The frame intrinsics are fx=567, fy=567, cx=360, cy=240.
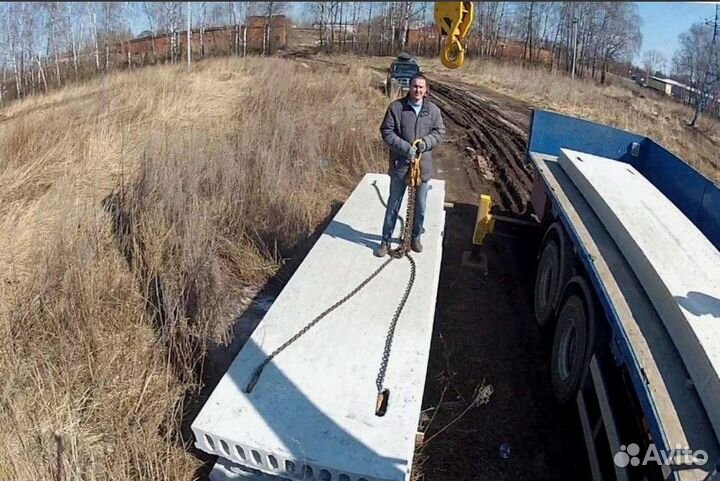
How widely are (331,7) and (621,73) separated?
22080 millimetres

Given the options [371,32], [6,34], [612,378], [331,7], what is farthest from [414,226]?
[331,7]

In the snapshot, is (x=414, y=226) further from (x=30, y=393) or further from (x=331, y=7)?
(x=331, y=7)

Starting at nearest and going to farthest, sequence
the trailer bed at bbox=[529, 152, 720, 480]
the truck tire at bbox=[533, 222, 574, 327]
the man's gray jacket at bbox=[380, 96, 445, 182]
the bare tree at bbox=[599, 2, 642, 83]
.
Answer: the trailer bed at bbox=[529, 152, 720, 480]
the man's gray jacket at bbox=[380, 96, 445, 182]
the truck tire at bbox=[533, 222, 574, 327]
the bare tree at bbox=[599, 2, 642, 83]

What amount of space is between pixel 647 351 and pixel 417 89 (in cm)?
238

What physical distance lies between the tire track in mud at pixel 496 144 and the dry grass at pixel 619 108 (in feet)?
8.48

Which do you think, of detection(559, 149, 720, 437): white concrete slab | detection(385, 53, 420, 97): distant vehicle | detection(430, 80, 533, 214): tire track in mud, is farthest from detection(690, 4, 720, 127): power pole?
detection(559, 149, 720, 437): white concrete slab

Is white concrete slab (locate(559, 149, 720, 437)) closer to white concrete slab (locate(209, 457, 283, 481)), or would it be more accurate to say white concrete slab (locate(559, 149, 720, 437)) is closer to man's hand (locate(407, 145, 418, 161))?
man's hand (locate(407, 145, 418, 161))

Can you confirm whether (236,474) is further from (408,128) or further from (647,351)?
(408,128)

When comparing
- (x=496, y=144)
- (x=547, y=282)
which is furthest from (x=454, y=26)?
(x=496, y=144)

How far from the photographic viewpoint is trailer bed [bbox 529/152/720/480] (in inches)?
88.0

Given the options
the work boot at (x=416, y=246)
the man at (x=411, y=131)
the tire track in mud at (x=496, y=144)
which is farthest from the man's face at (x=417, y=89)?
the tire track in mud at (x=496, y=144)

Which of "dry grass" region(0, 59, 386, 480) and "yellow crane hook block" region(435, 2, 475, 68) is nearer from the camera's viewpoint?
"dry grass" region(0, 59, 386, 480)

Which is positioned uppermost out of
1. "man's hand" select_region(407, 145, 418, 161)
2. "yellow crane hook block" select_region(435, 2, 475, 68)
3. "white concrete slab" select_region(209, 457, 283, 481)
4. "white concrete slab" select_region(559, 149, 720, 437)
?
"yellow crane hook block" select_region(435, 2, 475, 68)

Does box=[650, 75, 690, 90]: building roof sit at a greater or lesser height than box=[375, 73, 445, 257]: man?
greater
